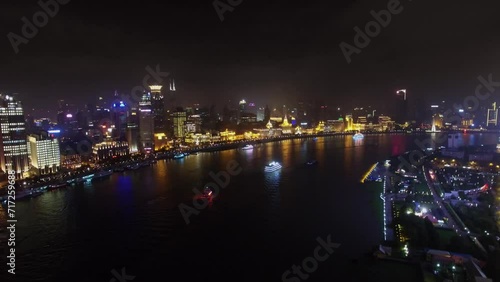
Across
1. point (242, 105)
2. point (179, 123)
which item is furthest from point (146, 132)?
point (242, 105)

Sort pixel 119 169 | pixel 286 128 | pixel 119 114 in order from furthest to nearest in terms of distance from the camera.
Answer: pixel 286 128 < pixel 119 114 < pixel 119 169

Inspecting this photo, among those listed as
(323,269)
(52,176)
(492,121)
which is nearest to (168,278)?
(323,269)

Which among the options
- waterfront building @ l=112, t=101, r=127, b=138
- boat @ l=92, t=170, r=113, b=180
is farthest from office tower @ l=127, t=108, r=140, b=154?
boat @ l=92, t=170, r=113, b=180

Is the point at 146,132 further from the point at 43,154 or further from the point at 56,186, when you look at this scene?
the point at 56,186

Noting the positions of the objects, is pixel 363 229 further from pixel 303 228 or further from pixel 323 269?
pixel 323 269

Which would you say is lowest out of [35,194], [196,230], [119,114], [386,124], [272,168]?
[196,230]

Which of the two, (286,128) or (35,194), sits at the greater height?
(286,128)

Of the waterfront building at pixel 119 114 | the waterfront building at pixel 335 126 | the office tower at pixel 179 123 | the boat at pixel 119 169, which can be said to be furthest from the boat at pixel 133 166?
the waterfront building at pixel 335 126
